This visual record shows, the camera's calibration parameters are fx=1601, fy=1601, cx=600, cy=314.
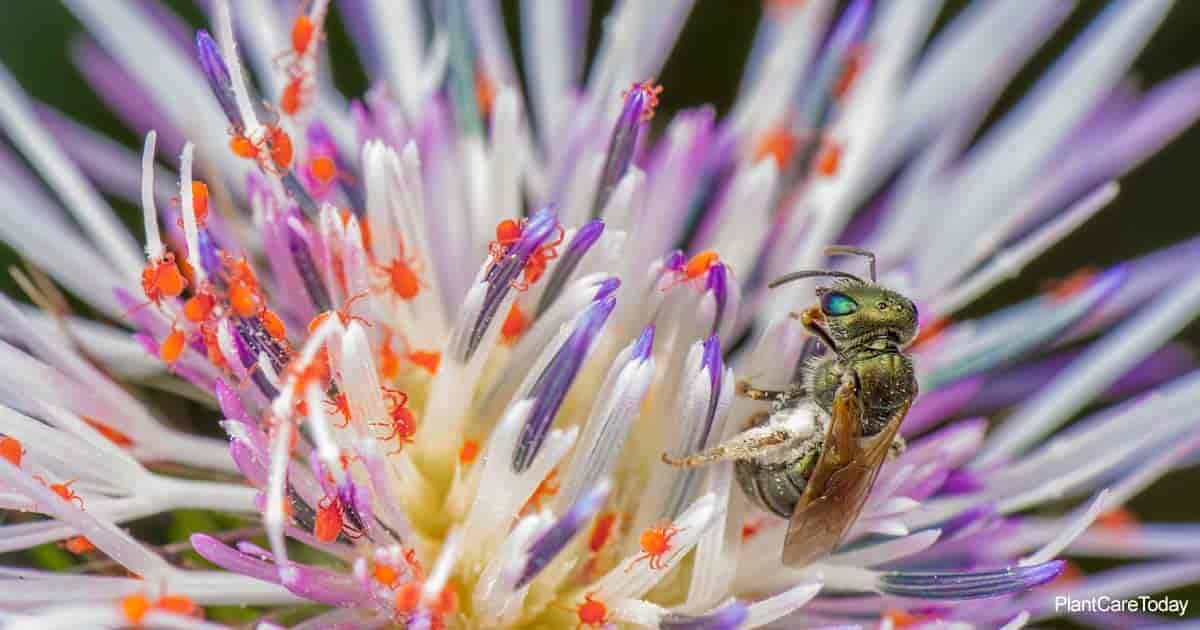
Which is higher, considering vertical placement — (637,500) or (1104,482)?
(1104,482)

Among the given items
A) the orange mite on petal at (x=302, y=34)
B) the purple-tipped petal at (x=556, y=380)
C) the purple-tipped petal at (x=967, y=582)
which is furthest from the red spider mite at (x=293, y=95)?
the purple-tipped petal at (x=967, y=582)

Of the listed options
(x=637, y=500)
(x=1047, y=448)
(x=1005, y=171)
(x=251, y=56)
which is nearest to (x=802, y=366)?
(x=637, y=500)

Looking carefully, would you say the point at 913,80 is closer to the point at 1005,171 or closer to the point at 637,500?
the point at 1005,171

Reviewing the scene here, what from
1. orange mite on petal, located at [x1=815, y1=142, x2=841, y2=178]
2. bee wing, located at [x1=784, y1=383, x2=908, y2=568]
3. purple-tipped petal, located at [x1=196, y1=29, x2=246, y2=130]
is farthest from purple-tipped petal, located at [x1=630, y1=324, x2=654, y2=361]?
orange mite on petal, located at [x1=815, y1=142, x2=841, y2=178]

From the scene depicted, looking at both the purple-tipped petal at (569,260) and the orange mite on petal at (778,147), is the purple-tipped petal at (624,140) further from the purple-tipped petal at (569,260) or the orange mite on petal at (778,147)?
the orange mite on petal at (778,147)

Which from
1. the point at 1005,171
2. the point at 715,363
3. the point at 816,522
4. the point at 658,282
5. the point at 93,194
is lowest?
the point at 816,522

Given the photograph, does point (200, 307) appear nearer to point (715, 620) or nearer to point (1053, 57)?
point (715, 620)
